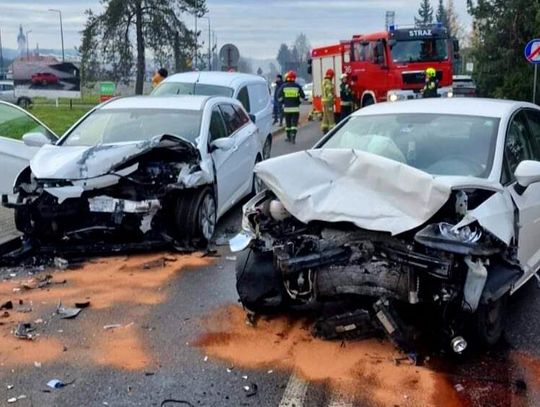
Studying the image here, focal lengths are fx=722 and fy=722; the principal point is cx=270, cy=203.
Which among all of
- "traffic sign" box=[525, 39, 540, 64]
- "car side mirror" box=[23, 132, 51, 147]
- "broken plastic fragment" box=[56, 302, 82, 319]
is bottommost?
"broken plastic fragment" box=[56, 302, 82, 319]

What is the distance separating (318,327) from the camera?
16.9 ft

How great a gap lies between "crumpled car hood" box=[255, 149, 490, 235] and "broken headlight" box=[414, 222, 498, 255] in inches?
4.6

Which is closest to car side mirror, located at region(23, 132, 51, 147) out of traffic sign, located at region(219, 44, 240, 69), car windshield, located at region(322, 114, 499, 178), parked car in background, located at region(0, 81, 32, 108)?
car windshield, located at region(322, 114, 499, 178)

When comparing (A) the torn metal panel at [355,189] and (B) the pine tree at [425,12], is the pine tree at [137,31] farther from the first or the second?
(B) the pine tree at [425,12]

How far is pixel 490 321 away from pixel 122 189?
4035 millimetres

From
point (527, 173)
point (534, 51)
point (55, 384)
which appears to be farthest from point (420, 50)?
point (55, 384)

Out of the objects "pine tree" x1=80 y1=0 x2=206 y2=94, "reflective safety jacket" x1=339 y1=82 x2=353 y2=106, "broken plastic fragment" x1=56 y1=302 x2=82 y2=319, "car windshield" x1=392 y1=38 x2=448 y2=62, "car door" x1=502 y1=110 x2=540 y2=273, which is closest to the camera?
"car door" x1=502 y1=110 x2=540 y2=273

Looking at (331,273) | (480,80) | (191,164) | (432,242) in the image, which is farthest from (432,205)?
(480,80)

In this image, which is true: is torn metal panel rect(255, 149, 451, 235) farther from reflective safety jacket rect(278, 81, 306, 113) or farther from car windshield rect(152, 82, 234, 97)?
reflective safety jacket rect(278, 81, 306, 113)

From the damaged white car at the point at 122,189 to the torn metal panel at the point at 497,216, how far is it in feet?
11.4

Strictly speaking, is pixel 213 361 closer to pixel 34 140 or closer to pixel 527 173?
pixel 527 173

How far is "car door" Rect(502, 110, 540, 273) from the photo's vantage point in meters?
5.29

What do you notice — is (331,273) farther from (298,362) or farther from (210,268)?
(210,268)

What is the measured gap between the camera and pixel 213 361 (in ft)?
15.8
